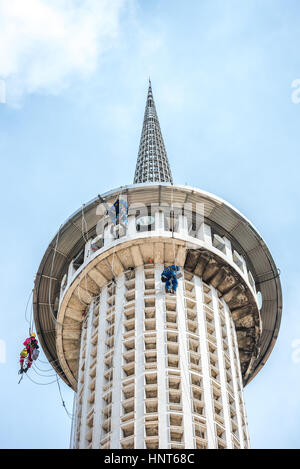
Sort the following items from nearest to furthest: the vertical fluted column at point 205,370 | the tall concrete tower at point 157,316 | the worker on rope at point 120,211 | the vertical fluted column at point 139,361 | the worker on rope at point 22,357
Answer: the vertical fluted column at point 139,361
the vertical fluted column at point 205,370
the tall concrete tower at point 157,316
the worker on rope at point 22,357
the worker on rope at point 120,211

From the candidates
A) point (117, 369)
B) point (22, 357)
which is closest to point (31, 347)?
point (22, 357)

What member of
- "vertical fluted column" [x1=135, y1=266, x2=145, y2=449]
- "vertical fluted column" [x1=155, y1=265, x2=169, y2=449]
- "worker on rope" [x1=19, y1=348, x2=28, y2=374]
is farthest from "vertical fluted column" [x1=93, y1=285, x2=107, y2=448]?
"worker on rope" [x1=19, y1=348, x2=28, y2=374]

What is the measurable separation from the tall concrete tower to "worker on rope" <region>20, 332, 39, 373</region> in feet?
5.96

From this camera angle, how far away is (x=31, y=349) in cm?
5462

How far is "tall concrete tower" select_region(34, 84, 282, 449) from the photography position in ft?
143

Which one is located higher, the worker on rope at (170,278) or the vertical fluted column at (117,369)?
the worker on rope at (170,278)

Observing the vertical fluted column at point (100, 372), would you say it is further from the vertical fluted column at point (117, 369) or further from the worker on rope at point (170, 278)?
the worker on rope at point (170, 278)

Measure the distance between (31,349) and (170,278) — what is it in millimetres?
12471

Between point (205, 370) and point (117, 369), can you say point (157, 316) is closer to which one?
point (117, 369)

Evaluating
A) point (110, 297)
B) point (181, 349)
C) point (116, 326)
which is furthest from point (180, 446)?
point (110, 297)

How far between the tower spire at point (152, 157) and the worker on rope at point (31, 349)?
23.0 meters

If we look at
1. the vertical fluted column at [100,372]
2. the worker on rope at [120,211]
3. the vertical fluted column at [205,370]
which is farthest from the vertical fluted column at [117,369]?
the vertical fluted column at [205,370]

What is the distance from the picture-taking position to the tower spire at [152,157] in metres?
72.4

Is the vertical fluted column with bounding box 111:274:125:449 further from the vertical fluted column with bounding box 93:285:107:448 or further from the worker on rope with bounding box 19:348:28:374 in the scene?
the worker on rope with bounding box 19:348:28:374
